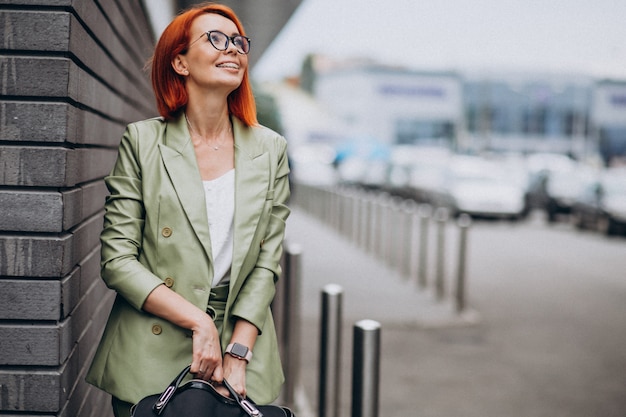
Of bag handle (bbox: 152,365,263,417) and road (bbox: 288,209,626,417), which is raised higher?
bag handle (bbox: 152,365,263,417)

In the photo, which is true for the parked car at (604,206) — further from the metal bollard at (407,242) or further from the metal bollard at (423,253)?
the metal bollard at (423,253)

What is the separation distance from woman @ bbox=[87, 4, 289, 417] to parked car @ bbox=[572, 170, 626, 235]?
18.0 metres

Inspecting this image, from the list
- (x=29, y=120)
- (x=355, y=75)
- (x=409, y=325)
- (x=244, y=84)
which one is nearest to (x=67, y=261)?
(x=29, y=120)

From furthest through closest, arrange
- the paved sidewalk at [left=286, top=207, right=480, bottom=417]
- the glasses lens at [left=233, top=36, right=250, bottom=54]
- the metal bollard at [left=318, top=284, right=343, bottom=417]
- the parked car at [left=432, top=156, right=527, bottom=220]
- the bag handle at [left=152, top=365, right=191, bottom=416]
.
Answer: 1. the parked car at [left=432, top=156, right=527, bottom=220]
2. the paved sidewalk at [left=286, top=207, right=480, bottom=417]
3. the metal bollard at [left=318, top=284, right=343, bottom=417]
4. the glasses lens at [left=233, top=36, right=250, bottom=54]
5. the bag handle at [left=152, top=365, right=191, bottom=416]

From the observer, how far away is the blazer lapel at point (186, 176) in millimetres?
2268

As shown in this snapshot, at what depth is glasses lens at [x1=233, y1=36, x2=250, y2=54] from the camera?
7.89ft

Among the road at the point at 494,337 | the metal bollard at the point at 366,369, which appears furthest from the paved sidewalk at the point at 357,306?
the metal bollard at the point at 366,369

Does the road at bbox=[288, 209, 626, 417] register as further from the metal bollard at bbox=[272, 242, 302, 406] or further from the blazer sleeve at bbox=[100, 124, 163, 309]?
the blazer sleeve at bbox=[100, 124, 163, 309]

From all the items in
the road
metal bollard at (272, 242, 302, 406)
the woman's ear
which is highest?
→ the woman's ear

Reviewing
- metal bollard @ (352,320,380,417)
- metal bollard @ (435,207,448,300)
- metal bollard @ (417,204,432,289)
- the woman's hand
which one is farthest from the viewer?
metal bollard @ (417,204,432,289)

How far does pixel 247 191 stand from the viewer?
92.5 inches

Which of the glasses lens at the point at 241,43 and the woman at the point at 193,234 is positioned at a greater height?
the glasses lens at the point at 241,43

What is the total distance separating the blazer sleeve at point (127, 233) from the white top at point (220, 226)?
7.4 inches

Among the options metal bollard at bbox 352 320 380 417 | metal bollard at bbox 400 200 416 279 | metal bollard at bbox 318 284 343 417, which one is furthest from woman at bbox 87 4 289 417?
metal bollard at bbox 400 200 416 279
